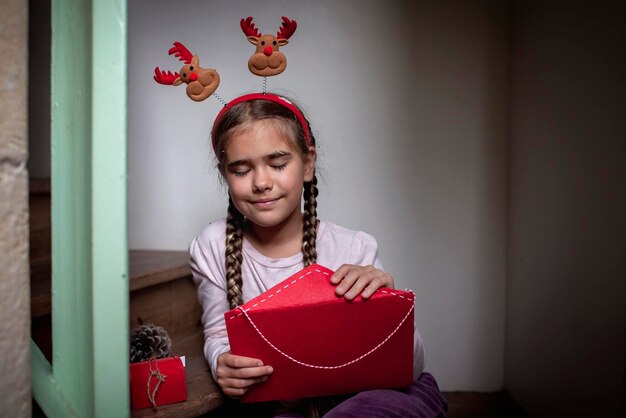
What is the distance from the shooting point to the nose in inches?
47.8

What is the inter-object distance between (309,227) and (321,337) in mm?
393

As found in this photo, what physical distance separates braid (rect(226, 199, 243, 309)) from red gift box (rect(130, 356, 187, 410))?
0.71ft

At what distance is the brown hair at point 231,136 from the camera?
128 centimetres

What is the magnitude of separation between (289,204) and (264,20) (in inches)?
33.3

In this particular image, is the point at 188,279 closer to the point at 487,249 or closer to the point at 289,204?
the point at 289,204

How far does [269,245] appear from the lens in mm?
1395

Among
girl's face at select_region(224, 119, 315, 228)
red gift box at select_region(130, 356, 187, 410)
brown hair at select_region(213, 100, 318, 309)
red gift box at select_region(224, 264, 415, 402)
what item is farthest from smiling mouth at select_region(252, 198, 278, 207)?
red gift box at select_region(130, 356, 187, 410)

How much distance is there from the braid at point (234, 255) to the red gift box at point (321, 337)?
0.76 feet

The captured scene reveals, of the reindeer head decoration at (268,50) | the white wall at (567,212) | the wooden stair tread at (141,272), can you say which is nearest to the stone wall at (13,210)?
the wooden stair tread at (141,272)

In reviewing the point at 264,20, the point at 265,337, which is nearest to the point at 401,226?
the point at 264,20

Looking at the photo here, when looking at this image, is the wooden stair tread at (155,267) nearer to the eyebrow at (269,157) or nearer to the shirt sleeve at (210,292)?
the shirt sleeve at (210,292)

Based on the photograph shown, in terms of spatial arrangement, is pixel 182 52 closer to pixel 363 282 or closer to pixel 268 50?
pixel 268 50

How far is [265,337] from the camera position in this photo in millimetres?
1035

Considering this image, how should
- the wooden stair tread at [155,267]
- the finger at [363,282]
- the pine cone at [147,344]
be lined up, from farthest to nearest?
the wooden stair tread at [155,267] → the pine cone at [147,344] → the finger at [363,282]
